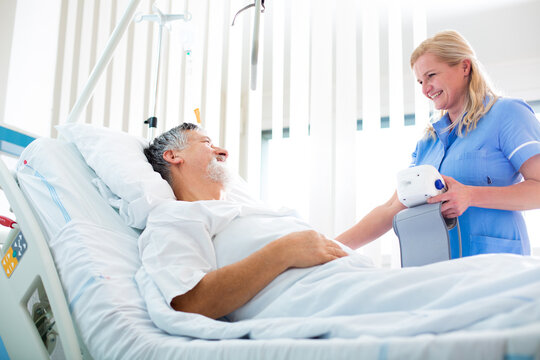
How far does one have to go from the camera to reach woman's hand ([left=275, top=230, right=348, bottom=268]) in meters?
1.16

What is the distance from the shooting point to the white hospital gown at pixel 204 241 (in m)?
1.13

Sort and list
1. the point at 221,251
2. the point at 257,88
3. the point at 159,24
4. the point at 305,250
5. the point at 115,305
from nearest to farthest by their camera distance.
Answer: the point at 115,305 → the point at 305,250 → the point at 221,251 → the point at 159,24 → the point at 257,88

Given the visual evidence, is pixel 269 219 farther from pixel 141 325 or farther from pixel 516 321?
pixel 516 321

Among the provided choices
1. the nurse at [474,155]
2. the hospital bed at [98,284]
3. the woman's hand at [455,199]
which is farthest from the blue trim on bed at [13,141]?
the woman's hand at [455,199]

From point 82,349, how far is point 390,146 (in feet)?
6.75

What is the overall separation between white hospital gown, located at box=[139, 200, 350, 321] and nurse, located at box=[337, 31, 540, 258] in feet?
1.68

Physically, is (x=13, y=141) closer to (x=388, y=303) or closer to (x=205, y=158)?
(x=205, y=158)

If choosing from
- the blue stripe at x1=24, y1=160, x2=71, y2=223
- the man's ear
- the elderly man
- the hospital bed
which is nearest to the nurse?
the elderly man

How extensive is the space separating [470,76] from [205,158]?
984 mm

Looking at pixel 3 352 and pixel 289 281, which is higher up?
pixel 289 281

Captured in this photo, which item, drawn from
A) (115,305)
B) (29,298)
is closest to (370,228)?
(115,305)

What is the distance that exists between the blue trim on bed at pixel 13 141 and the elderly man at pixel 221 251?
64cm

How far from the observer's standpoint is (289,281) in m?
1.15

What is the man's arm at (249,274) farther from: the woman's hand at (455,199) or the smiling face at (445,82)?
the smiling face at (445,82)
